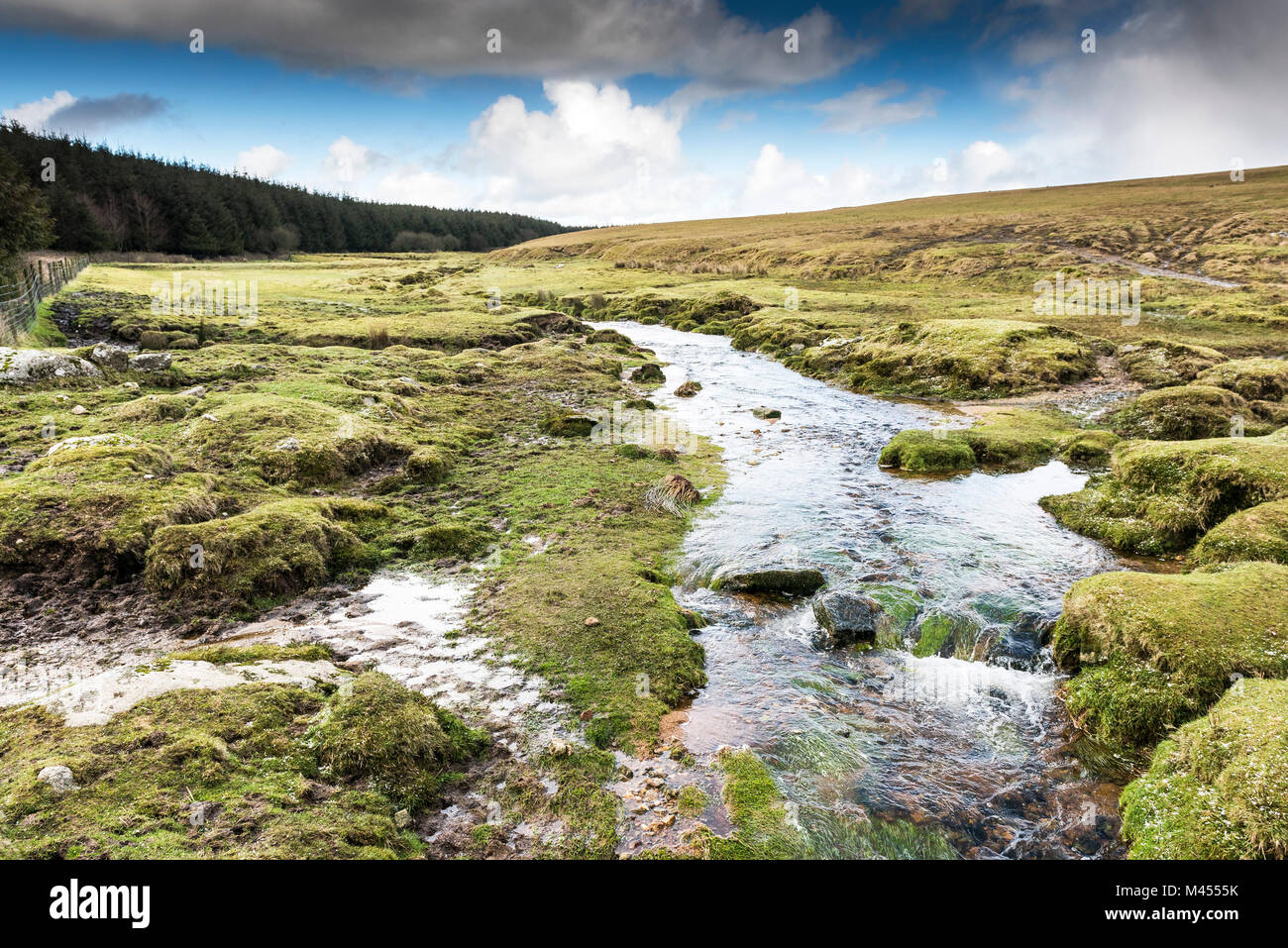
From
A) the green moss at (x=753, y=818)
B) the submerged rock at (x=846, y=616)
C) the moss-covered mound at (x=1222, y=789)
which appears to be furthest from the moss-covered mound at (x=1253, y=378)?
the green moss at (x=753, y=818)

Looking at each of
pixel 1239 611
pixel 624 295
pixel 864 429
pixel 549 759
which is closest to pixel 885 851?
pixel 549 759

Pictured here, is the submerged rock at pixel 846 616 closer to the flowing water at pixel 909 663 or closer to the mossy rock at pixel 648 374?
the flowing water at pixel 909 663

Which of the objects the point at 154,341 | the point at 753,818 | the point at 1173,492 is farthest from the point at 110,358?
the point at 1173,492

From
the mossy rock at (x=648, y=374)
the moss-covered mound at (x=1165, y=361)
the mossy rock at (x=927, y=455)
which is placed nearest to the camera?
the mossy rock at (x=927, y=455)

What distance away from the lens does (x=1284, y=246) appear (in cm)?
5872

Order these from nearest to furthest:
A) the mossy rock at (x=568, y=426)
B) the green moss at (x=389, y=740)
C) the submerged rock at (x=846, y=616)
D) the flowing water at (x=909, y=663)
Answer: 1. the green moss at (x=389, y=740)
2. the flowing water at (x=909, y=663)
3. the submerged rock at (x=846, y=616)
4. the mossy rock at (x=568, y=426)

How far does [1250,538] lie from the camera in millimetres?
12609

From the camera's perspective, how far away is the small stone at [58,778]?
5.92 metres

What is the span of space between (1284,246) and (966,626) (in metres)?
74.2

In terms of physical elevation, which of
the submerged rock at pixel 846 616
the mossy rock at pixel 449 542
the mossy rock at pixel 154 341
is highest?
the mossy rock at pixel 154 341

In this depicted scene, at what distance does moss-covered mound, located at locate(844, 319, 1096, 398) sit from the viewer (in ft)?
102

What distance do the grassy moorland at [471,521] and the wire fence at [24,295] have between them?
4.94 ft

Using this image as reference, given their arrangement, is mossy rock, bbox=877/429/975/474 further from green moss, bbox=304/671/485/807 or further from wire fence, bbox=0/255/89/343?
wire fence, bbox=0/255/89/343
